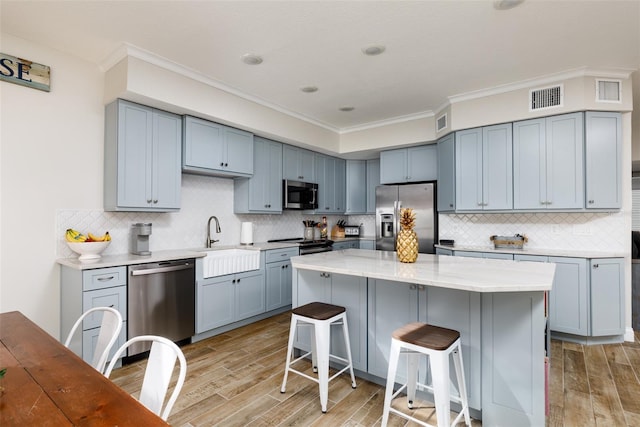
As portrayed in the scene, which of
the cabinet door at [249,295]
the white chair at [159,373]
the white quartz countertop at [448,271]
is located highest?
the white quartz countertop at [448,271]

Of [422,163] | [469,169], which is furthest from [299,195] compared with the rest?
[469,169]

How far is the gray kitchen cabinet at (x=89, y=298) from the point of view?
261cm

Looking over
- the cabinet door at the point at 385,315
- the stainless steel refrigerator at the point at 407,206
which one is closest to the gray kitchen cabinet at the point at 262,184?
the stainless steel refrigerator at the point at 407,206

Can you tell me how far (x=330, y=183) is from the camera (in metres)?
5.67

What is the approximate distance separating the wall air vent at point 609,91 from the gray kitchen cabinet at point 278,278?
12.6 feet

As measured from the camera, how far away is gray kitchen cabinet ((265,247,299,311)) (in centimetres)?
416

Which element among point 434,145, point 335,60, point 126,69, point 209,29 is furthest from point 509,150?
point 126,69

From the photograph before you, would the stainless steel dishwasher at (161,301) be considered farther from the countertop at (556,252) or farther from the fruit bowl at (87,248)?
the countertop at (556,252)

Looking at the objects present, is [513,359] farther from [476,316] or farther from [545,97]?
[545,97]

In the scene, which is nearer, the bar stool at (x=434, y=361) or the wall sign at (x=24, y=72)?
the bar stool at (x=434, y=361)

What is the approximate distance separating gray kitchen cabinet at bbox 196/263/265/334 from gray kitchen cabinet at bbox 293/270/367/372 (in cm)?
108

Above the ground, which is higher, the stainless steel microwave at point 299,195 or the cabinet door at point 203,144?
the cabinet door at point 203,144

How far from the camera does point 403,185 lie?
496 centimetres

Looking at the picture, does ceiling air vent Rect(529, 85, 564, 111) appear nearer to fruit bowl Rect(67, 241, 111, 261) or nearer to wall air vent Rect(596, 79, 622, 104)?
wall air vent Rect(596, 79, 622, 104)
